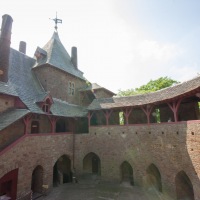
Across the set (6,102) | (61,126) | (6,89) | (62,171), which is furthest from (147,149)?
(6,89)

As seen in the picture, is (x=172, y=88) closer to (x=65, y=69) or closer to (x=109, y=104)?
(x=109, y=104)

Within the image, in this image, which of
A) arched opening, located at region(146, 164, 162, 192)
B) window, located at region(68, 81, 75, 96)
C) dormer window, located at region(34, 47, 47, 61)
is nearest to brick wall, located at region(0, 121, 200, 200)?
arched opening, located at region(146, 164, 162, 192)

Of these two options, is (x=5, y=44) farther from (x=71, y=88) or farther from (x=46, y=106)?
(x=71, y=88)

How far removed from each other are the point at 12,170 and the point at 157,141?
1118 cm

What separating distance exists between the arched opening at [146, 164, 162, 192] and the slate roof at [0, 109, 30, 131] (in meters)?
11.8

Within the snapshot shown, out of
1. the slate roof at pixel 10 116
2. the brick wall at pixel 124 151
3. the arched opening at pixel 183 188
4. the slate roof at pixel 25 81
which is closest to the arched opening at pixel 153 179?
the brick wall at pixel 124 151

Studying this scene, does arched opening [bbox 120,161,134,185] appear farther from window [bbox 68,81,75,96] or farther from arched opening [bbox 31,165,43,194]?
window [bbox 68,81,75,96]

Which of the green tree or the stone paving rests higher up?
the green tree

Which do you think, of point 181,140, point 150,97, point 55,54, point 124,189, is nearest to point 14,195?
point 124,189

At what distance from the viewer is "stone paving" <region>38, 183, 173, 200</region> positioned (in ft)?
42.1

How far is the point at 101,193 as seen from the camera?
13.8 metres

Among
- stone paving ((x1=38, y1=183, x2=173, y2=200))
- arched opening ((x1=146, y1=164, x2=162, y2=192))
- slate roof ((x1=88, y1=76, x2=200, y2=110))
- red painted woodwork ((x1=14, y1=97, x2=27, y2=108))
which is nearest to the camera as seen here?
stone paving ((x1=38, y1=183, x2=173, y2=200))

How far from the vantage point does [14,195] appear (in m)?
11.4

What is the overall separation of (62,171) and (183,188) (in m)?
11.7
